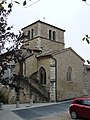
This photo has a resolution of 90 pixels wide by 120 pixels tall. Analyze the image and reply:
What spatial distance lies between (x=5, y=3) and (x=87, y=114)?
12.9 metres

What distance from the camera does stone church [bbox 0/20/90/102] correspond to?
29672mm

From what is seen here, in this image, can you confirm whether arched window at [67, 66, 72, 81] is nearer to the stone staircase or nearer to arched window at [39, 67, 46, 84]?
arched window at [39, 67, 46, 84]

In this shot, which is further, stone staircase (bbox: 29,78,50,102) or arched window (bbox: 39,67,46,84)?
arched window (bbox: 39,67,46,84)

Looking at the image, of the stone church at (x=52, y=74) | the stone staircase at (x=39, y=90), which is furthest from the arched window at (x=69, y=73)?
the stone staircase at (x=39, y=90)

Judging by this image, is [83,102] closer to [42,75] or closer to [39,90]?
[39,90]

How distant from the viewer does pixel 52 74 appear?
30.1 meters

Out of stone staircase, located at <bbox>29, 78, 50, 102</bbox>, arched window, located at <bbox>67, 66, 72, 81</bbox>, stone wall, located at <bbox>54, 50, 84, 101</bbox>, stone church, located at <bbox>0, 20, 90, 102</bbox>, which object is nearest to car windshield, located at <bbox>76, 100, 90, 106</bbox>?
stone church, located at <bbox>0, 20, 90, 102</bbox>

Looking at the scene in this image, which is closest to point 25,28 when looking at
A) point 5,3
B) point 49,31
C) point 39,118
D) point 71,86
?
point 49,31

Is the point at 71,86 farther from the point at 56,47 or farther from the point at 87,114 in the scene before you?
the point at 87,114

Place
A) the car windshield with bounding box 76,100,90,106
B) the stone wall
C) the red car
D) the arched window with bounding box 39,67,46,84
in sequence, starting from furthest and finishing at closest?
the arched window with bounding box 39,67,46,84 → the stone wall → the car windshield with bounding box 76,100,90,106 → the red car

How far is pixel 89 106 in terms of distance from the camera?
15.4m

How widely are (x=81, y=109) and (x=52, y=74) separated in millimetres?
14489

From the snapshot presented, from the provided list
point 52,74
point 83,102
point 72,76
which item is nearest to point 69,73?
point 72,76

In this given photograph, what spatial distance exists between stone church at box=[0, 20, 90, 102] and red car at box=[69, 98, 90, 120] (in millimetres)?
12685
